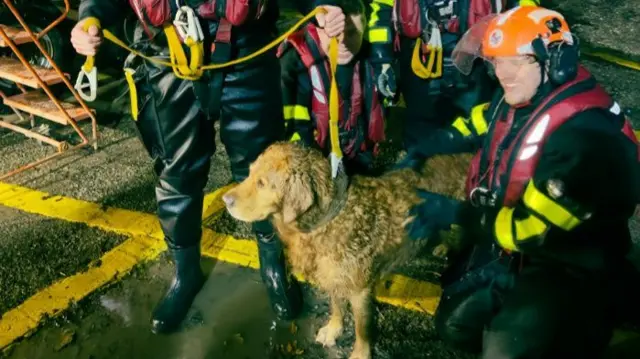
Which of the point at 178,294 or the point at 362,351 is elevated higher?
the point at 178,294

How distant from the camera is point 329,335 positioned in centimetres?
343

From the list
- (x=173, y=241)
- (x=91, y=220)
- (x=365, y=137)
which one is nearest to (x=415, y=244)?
(x=365, y=137)

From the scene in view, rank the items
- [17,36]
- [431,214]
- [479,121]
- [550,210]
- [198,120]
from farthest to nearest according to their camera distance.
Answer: [17,36], [431,214], [479,121], [198,120], [550,210]

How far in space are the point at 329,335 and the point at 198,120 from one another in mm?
1470

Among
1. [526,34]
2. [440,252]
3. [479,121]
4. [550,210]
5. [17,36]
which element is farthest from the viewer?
[17,36]

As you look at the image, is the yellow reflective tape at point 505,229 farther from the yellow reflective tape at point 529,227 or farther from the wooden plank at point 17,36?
the wooden plank at point 17,36

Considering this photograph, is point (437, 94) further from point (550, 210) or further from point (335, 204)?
point (550, 210)

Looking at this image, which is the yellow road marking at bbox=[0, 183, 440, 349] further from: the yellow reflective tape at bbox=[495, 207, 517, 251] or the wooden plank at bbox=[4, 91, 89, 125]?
the yellow reflective tape at bbox=[495, 207, 517, 251]

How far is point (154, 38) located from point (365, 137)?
1.40m

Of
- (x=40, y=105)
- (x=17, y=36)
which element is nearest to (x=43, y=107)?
(x=40, y=105)

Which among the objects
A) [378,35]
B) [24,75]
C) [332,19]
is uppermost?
[332,19]

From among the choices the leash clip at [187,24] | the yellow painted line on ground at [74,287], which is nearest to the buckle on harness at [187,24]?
the leash clip at [187,24]

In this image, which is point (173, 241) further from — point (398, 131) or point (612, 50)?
point (612, 50)

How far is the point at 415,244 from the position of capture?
3373 millimetres
